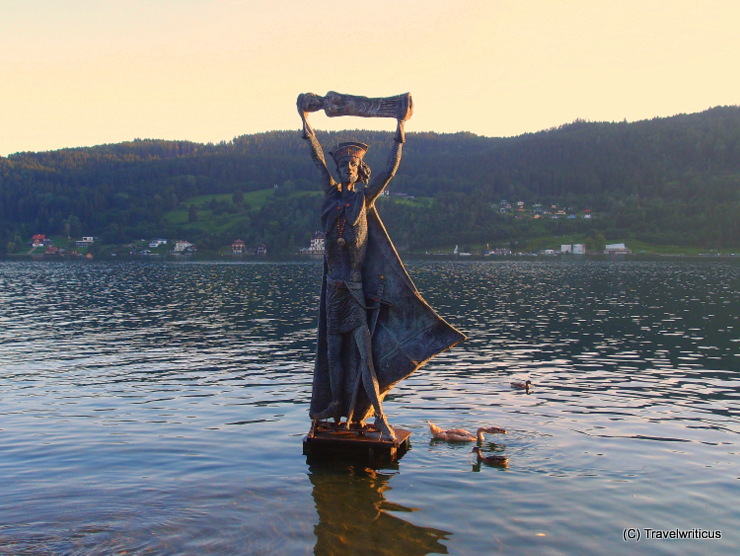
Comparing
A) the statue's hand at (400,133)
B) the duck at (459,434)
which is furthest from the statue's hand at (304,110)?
the duck at (459,434)

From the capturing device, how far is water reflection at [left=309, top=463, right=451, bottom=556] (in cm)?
1223

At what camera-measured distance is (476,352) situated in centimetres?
3700

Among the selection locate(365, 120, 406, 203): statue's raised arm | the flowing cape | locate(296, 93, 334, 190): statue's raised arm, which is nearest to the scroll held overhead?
locate(296, 93, 334, 190): statue's raised arm

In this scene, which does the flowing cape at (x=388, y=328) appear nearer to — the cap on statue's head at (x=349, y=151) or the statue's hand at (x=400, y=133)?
the cap on statue's head at (x=349, y=151)

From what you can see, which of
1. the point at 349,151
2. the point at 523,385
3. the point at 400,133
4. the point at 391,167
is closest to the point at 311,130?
the point at 349,151

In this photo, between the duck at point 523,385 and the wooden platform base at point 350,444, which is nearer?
the wooden platform base at point 350,444

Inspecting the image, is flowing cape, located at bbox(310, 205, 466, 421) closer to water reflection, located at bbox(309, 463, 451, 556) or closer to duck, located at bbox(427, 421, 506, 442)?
water reflection, located at bbox(309, 463, 451, 556)

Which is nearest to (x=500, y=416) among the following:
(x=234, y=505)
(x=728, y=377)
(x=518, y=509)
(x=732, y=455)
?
(x=732, y=455)

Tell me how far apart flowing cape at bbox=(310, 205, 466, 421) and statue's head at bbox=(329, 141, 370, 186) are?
92 centimetres

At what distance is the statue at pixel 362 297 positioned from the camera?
15.8 m

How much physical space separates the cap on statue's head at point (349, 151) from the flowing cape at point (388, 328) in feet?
4.26

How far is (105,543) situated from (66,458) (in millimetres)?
5964

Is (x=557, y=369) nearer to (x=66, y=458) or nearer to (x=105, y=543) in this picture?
(x=66, y=458)

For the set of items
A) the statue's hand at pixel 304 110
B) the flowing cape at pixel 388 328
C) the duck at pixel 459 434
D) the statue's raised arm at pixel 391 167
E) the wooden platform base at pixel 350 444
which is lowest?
the duck at pixel 459 434
